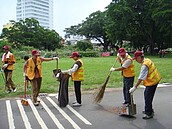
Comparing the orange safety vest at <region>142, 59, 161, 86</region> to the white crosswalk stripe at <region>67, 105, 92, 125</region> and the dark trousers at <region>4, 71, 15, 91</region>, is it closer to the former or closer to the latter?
the white crosswalk stripe at <region>67, 105, 92, 125</region>

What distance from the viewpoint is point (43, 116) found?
21.6 ft

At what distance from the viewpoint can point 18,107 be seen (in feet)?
25.0

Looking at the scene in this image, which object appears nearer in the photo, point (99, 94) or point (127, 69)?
point (127, 69)

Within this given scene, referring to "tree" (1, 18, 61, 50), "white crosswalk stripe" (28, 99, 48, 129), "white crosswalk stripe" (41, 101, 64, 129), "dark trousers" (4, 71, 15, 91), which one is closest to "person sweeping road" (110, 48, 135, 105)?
"white crosswalk stripe" (41, 101, 64, 129)

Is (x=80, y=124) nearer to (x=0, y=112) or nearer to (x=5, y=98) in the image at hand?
(x=0, y=112)

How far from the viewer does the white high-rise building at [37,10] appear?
116 m

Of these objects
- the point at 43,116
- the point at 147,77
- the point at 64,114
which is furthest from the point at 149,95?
the point at 43,116

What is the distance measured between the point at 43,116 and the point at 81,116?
38.5 inches

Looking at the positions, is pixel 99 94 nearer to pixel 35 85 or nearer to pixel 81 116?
pixel 81 116

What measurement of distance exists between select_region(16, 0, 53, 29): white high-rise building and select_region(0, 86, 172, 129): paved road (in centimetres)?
10931

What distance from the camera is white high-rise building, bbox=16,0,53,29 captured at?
116 metres

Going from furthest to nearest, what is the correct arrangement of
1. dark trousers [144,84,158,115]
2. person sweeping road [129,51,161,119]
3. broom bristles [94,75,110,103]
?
broom bristles [94,75,110,103] → dark trousers [144,84,158,115] → person sweeping road [129,51,161,119]

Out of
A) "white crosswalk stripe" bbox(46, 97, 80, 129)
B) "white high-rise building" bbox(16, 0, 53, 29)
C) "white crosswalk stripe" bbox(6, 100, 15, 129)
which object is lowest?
"white crosswalk stripe" bbox(6, 100, 15, 129)

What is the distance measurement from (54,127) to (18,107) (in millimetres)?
2324
